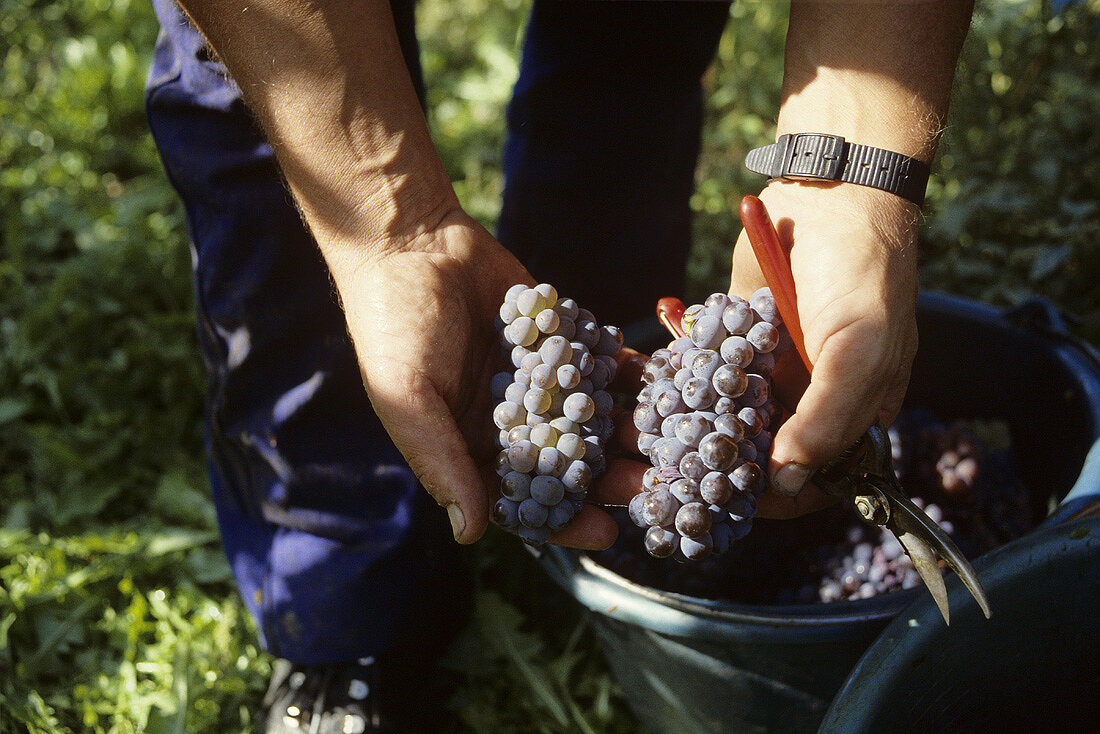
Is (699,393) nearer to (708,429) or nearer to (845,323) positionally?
(708,429)

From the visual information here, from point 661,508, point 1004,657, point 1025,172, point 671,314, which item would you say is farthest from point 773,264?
point 1025,172

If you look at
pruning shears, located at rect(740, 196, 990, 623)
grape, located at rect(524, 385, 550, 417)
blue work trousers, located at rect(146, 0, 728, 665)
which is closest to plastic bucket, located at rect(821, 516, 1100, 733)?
pruning shears, located at rect(740, 196, 990, 623)

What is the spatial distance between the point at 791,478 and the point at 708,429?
0.14 m

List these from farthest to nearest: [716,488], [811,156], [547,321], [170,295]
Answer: [170,295] < [811,156] < [547,321] < [716,488]

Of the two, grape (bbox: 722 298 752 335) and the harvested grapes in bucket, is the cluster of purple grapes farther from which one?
the harvested grapes in bucket

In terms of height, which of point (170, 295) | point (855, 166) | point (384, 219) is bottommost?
point (170, 295)

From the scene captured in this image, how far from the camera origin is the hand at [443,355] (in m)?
1.12

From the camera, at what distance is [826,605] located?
3.91 feet

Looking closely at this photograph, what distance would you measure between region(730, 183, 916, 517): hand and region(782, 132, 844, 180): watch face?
3 cm

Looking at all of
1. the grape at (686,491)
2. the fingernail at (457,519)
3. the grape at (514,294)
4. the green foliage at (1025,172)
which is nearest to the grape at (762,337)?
the grape at (686,491)

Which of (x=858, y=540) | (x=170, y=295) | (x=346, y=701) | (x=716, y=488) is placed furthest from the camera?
(x=170, y=295)

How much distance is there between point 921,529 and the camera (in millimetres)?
1080

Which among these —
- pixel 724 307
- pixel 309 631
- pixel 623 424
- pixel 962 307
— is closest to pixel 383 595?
pixel 309 631

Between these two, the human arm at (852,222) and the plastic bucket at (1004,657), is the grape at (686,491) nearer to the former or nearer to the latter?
the human arm at (852,222)
